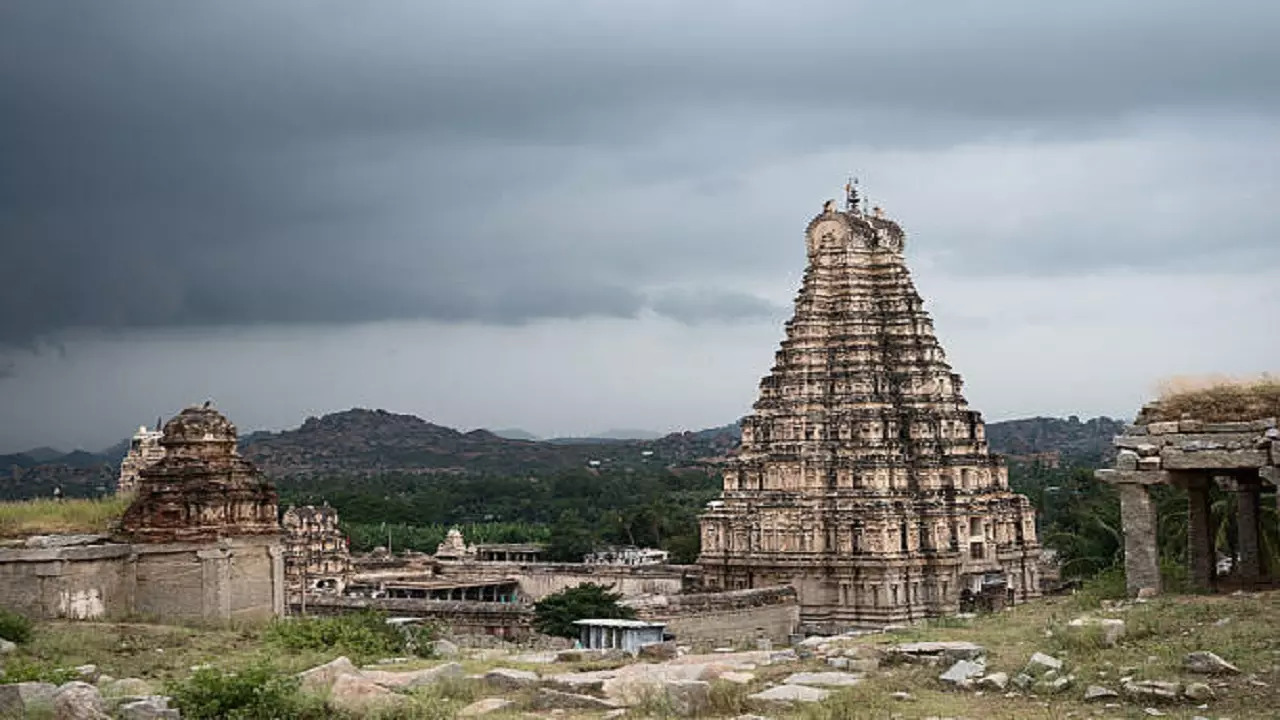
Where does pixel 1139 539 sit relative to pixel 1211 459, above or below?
below

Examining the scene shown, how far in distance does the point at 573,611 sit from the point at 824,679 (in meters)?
23.9

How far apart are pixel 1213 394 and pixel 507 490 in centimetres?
12627

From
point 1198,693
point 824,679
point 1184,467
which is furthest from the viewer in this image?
point 1184,467

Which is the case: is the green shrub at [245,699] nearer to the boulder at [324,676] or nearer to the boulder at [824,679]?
the boulder at [324,676]

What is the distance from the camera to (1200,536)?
20.3 metres

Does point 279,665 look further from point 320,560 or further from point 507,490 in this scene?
point 507,490

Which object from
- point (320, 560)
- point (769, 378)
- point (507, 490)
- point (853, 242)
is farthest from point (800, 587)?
point (507, 490)

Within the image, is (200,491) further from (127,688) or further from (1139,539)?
(1139,539)

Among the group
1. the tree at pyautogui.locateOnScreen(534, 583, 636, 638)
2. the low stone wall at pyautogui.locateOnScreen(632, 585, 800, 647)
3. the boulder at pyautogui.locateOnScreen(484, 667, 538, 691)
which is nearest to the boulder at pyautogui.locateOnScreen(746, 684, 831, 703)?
the boulder at pyautogui.locateOnScreen(484, 667, 538, 691)

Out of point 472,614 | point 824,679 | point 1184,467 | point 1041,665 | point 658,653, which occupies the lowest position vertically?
point 472,614

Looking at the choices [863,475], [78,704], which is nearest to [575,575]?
[863,475]

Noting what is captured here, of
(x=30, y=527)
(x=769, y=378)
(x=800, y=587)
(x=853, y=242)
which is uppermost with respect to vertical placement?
(x=853, y=242)

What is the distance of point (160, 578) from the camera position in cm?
2378

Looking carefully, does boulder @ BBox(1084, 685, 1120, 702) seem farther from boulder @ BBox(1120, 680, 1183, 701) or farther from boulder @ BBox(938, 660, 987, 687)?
boulder @ BBox(938, 660, 987, 687)
